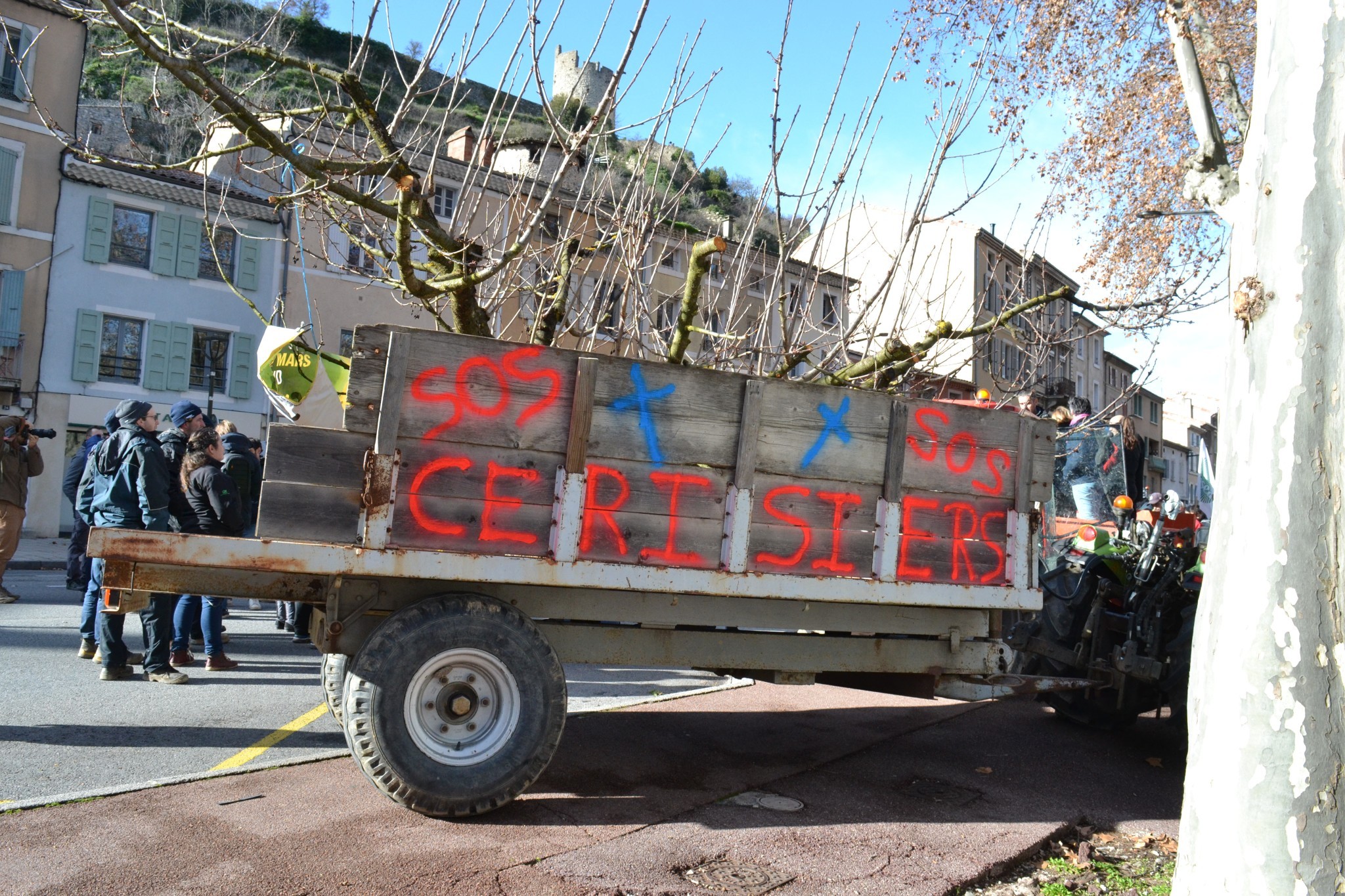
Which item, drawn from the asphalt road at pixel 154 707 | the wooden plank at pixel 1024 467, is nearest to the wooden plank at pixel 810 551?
the wooden plank at pixel 1024 467

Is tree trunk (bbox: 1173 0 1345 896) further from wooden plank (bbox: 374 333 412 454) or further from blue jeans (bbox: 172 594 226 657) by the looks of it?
blue jeans (bbox: 172 594 226 657)

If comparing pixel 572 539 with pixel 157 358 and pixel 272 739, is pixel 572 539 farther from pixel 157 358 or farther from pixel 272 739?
pixel 157 358

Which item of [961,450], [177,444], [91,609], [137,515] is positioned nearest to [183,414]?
[177,444]

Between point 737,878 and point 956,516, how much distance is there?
6.68 feet

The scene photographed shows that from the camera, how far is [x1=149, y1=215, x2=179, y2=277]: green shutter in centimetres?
2505

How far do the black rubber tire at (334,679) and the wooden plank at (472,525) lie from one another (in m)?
1.28

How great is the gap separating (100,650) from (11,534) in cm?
378

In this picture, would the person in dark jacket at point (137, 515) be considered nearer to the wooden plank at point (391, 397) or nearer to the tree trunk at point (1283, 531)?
the wooden plank at point (391, 397)

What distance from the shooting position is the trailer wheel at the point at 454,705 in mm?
4023

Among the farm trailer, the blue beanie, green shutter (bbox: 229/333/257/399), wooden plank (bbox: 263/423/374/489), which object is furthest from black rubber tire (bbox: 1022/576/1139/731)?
green shutter (bbox: 229/333/257/399)

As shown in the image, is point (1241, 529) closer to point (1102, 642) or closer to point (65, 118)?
point (1102, 642)

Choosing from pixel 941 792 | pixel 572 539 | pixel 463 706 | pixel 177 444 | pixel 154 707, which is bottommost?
pixel 154 707

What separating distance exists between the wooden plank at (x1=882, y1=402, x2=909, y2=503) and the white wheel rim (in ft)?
6.19

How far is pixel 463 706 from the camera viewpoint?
4180mm
